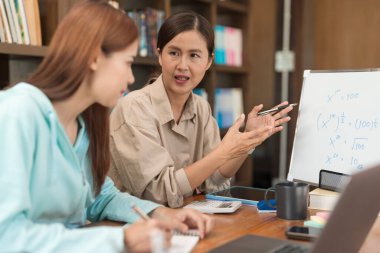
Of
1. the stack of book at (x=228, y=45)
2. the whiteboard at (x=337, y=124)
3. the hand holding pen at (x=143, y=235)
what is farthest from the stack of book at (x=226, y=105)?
the hand holding pen at (x=143, y=235)

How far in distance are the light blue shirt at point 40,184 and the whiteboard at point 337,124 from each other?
0.69 metres

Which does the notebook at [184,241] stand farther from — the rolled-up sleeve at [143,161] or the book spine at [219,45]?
the book spine at [219,45]

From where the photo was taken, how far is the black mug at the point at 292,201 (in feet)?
4.40

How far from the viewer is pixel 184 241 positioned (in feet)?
3.66

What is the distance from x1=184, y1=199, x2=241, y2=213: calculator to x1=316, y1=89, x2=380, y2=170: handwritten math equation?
39 cm

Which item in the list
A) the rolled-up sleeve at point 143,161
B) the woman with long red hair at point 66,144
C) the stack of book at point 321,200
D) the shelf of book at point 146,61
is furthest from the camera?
the shelf of book at point 146,61

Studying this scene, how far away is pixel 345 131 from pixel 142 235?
90 cm

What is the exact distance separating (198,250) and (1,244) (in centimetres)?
41

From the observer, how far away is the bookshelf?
2.35 meters

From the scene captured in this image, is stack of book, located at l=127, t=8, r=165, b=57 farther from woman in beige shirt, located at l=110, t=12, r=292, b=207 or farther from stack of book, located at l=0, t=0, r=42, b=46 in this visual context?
woman in beige shirt, located at l=110, t=12, r=292, b=207

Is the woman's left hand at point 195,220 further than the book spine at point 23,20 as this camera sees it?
No

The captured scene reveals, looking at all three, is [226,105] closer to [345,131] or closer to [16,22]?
[16,22]

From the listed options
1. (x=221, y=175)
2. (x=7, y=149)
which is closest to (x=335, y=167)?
(x=221, y=175)

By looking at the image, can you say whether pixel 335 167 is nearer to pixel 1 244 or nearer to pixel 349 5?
pixel 1 244
